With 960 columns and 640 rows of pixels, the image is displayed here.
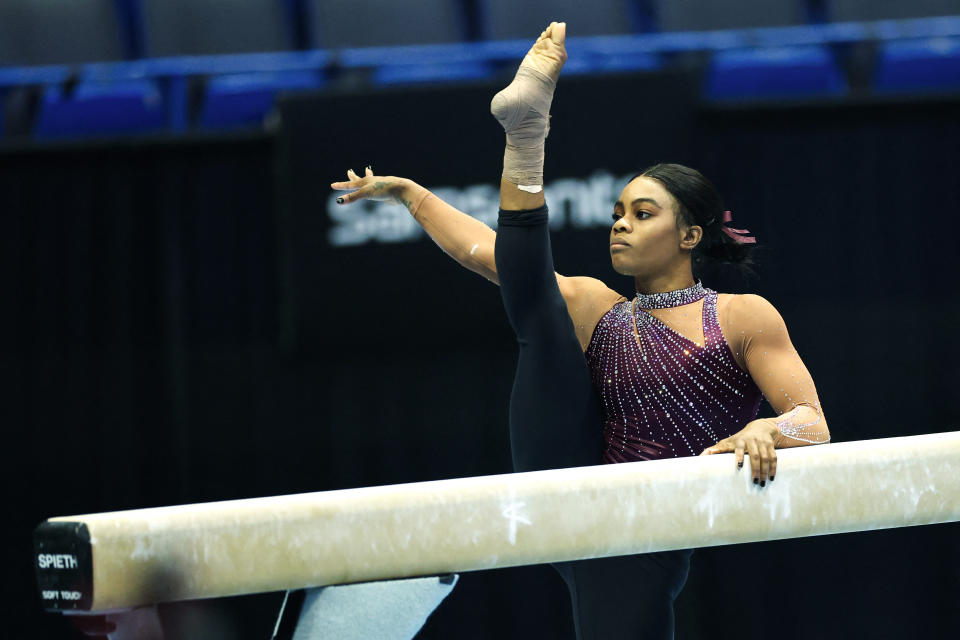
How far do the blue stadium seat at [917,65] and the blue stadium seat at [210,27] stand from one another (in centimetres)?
306

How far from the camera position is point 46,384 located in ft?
13.4

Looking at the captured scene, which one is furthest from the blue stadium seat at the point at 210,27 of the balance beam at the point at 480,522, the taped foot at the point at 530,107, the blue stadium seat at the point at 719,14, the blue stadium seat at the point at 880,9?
the balance beam at the point at 480,522

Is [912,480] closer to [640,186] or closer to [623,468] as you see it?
[623,468]

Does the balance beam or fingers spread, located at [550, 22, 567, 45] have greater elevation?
fingers spread, located at [550, 22, 567, 45]

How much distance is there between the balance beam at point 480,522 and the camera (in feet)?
5.36

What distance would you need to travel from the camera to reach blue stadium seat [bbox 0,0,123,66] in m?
5.39

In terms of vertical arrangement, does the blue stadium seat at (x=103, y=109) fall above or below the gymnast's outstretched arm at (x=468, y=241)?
above

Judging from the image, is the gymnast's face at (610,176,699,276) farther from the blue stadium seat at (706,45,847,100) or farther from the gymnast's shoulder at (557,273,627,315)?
the blue stadium seat at (706,45,847,100)

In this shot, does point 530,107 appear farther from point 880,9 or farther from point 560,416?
point 880,9

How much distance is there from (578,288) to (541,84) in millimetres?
635

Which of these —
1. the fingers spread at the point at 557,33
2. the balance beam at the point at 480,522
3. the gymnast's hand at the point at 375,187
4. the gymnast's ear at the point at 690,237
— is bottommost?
the balance beam at the point at 480,522

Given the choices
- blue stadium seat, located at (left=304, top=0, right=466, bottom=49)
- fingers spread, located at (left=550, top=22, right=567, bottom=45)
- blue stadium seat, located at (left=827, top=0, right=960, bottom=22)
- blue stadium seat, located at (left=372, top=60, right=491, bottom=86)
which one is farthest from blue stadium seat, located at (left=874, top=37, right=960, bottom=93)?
fingers spread, located at (left=550, top=22, right=567, bottom=45)

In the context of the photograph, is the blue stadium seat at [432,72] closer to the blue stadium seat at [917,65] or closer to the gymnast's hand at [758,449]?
the blue stadium seat at [917,65]

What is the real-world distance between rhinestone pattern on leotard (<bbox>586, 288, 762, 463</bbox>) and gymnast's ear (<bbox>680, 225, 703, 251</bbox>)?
139 millimetres
